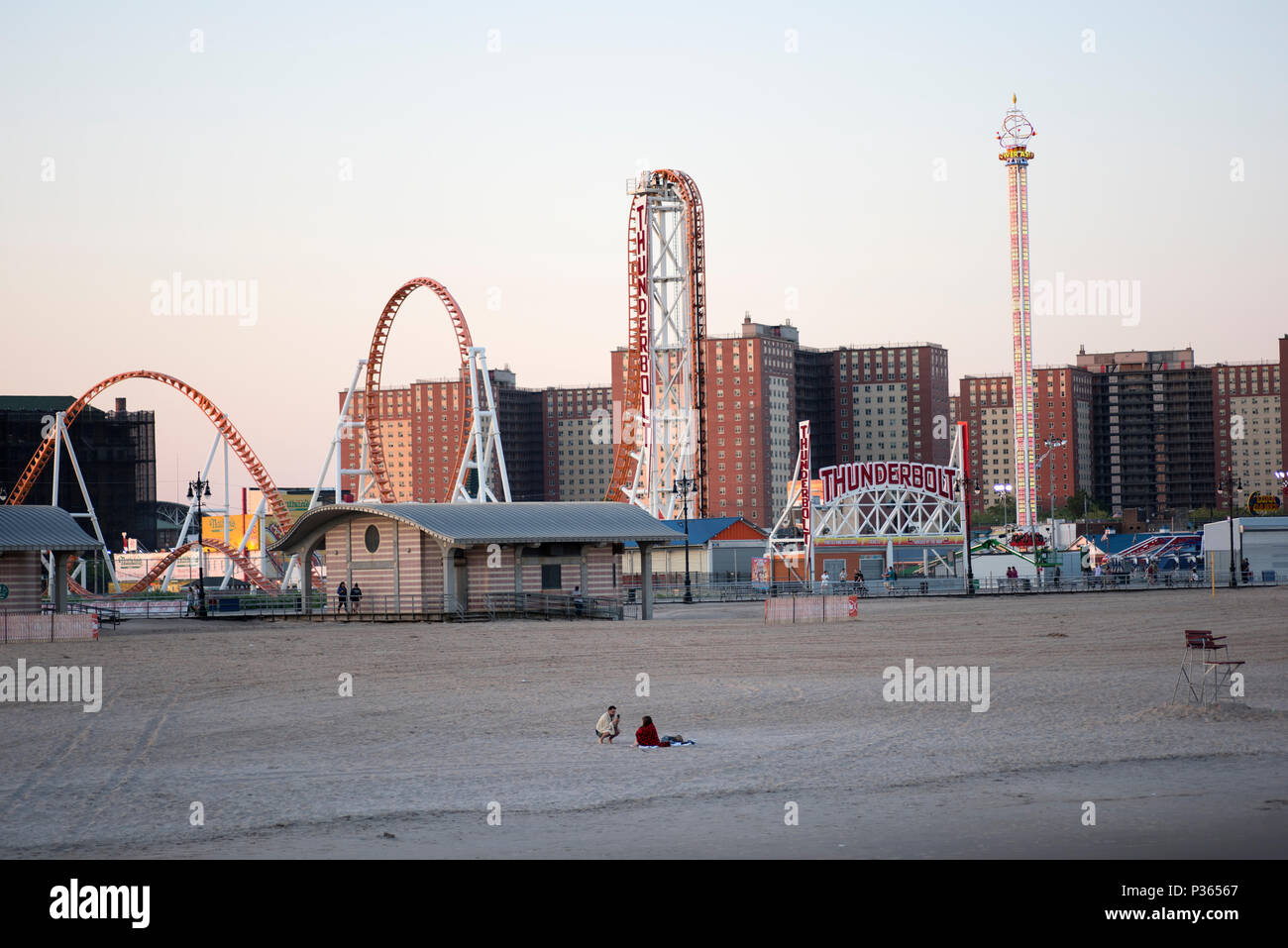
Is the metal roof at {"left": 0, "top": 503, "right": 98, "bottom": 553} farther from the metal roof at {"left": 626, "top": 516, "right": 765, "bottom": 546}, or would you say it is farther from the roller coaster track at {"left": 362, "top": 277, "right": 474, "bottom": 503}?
the metal roof at {"left": 626, "top": 516, "right": 765, "bottom": 546}

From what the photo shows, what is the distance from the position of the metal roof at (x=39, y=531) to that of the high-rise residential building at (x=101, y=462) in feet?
223

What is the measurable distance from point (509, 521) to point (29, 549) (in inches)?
589

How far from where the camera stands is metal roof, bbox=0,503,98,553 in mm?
45281

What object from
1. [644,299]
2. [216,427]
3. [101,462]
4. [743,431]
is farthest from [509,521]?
[743,431]

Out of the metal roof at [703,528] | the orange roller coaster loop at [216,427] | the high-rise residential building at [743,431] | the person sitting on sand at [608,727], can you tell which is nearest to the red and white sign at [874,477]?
the metal roof at [703,528]

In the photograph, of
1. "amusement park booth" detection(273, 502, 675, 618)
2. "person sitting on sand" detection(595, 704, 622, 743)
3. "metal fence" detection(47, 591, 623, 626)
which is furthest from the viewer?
"amusement park booth" detection(273, 502, 675, 618)

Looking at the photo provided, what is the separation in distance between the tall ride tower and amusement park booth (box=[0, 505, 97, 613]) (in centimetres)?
9702

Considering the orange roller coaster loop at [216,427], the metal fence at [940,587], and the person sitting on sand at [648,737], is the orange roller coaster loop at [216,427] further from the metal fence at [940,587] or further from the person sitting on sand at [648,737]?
the person sitting on sand at [648,737]

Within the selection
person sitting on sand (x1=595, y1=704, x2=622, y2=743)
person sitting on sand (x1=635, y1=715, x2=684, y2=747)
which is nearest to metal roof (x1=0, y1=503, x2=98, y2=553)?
person sitting on sand (x1=595, y1=704, x2=622, y2=743)

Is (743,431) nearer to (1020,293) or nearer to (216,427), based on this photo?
(1020,293)

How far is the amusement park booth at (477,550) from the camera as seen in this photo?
49.1 metres

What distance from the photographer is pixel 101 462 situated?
11938cm
